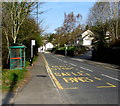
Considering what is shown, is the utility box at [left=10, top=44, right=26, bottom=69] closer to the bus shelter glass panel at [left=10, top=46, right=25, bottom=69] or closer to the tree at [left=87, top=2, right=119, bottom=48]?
the bus shelter glass panel at [left=10, top=46, right=25, bottom=69]

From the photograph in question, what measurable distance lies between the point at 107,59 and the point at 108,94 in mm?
21299

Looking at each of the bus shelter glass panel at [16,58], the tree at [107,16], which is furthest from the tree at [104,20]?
the bus shelter glass panel at [16,58]

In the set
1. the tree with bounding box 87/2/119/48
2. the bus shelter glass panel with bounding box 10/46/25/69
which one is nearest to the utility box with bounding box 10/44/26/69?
the bus shelter glass panel with bounding box 10/46/25/69

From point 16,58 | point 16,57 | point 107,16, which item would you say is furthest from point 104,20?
point 16,58

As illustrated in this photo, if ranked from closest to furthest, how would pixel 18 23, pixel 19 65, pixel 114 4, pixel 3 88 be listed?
pixel 3 88, pixel 19 65, pixel 18 23, pixel 114 4

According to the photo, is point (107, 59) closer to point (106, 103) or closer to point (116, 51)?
point (116, 51)

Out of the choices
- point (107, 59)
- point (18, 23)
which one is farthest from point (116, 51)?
point (18, 23)

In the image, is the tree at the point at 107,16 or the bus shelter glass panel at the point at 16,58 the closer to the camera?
the bus shelter glass panel at the point at 16,58

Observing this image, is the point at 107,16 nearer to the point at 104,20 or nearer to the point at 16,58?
the point at 104,20

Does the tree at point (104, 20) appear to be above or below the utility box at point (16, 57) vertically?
above

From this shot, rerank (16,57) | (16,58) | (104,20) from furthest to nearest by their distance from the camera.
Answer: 1. (104,20)
2. (16,57)
3. (16,58)

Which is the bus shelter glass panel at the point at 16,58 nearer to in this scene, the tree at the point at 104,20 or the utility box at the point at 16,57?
the utility box at the point at 16,57

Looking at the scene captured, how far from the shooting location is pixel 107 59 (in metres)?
27.7

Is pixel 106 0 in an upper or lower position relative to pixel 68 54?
upper
